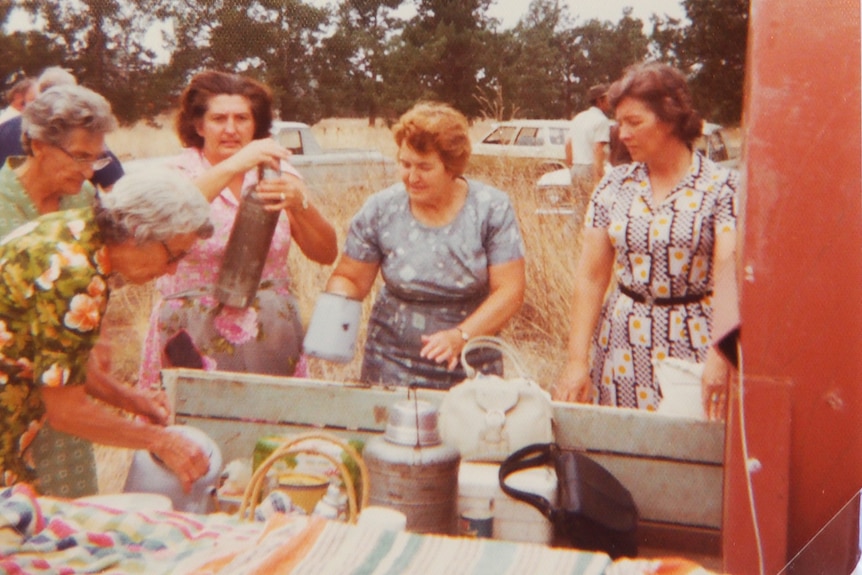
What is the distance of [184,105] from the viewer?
7.18 feet

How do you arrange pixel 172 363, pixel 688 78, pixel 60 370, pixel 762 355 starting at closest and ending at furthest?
pixel 762 355 < pixel 60 370 < pixel 688 78 < pixel 172 363

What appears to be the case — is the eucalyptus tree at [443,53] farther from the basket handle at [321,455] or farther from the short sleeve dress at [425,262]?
the basket handle at [321,455]

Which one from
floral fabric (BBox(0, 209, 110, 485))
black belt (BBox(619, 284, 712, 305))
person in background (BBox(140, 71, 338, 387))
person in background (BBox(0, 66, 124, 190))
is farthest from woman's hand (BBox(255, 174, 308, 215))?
black belt (BBox(619, 284, 712, 305))

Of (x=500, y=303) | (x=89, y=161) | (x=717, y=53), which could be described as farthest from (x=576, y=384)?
(x=89, y=161)

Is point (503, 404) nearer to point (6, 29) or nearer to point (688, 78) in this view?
point (688, 78)

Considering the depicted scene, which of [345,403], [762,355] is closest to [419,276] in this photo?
[345,403]

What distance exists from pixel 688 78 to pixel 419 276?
29.3 inches

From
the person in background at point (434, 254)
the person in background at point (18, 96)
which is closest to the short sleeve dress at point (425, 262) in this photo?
the person in background at point (434, 254)

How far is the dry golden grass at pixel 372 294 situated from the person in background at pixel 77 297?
0.46 meters

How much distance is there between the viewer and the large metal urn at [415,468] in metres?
1.51

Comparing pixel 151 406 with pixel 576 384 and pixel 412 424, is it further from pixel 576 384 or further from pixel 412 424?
pixel 576 384

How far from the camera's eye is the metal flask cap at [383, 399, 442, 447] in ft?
4.98

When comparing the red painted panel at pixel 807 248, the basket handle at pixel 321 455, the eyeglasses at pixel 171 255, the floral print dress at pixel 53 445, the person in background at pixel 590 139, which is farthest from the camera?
the person in background at pixel 590 139

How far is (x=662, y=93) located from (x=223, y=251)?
3.39 feet
